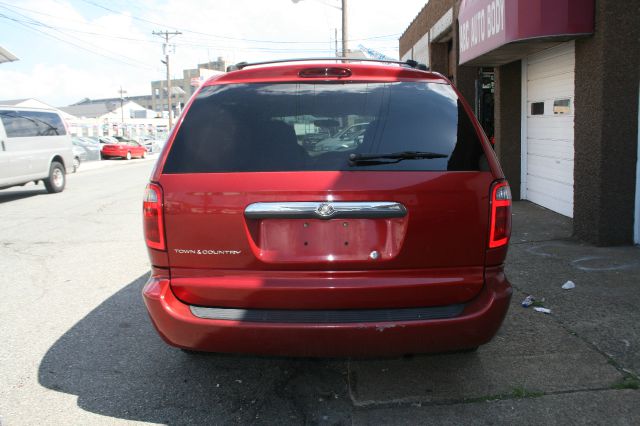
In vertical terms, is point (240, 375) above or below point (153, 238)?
below

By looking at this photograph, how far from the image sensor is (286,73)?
310cm

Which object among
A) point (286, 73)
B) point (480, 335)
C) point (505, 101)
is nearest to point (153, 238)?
point (286, 73)

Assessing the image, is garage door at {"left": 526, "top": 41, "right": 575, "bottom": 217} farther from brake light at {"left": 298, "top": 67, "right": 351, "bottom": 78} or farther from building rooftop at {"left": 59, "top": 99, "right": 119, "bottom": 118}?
building rooftop at {"left": 59, "top": 99, "right": 119, "bottom": 118}

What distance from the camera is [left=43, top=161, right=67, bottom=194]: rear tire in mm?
14156

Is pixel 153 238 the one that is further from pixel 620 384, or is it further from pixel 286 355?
pixel 620 384

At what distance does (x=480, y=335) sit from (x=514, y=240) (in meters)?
4.32

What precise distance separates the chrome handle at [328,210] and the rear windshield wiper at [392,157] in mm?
218

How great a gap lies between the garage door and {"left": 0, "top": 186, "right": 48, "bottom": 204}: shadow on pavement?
11.5 meters

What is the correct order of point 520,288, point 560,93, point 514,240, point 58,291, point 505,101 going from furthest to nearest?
point 505,101
point 560,93
point 514,240
point 58,291
point 520,288

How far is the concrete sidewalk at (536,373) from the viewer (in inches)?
118

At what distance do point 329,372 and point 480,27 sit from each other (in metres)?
6.41

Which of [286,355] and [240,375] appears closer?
[286,355]

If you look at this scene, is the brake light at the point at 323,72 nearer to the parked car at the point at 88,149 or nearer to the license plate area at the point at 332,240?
the license plate area at the point at 332,240

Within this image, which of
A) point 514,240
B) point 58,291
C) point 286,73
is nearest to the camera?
point 286,73
